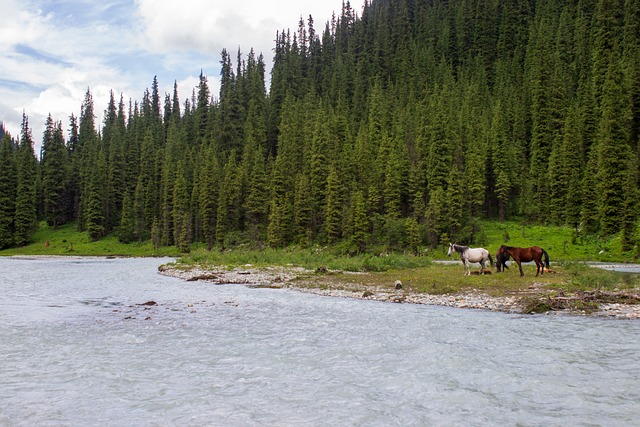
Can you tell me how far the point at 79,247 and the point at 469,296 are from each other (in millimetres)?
97285

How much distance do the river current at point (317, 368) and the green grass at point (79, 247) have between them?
248 ft

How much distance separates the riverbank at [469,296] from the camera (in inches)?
854

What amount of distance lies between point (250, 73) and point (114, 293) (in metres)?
116

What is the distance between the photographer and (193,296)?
30.6 metres

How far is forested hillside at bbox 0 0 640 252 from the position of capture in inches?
2862

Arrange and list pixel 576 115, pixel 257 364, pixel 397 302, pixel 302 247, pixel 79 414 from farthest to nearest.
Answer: pixel 576 115, pixel 302 247, pixel 397 302, pixel 257 364, pixel 79 414

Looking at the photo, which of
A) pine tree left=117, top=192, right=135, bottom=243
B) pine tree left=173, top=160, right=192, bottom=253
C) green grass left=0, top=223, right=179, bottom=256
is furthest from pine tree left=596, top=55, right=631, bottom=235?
pine tree left=117, top=192, right=135, bottom=243

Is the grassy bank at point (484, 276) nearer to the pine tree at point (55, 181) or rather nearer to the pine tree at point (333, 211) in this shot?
the pine tree at point (333, 211)

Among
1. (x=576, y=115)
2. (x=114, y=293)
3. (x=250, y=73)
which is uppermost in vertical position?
(x=250, y=73)

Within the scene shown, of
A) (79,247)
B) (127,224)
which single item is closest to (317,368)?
(79,247)

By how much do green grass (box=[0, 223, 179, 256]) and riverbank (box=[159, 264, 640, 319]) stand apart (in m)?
57.9

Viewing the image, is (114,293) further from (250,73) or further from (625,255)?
(250,73)

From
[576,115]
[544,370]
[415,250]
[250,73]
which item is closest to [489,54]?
[576,115]

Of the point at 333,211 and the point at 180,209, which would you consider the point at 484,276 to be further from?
the point at 180,209
